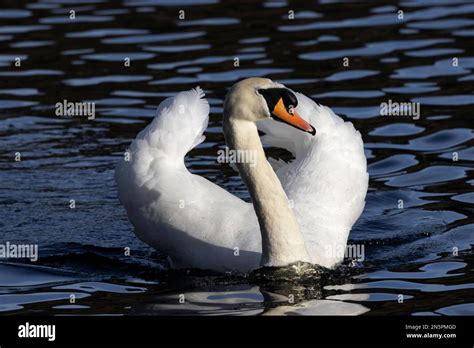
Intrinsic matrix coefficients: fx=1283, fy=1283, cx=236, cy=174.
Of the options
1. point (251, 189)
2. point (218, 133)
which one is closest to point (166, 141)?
point (251, 189)

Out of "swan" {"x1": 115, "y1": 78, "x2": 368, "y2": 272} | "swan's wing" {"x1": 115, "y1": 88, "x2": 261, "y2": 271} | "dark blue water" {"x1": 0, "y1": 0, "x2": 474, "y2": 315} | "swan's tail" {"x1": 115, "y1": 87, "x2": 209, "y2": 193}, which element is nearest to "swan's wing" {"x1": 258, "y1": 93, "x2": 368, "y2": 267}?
"swan" {"x1": 115, "y1": 78, "x2": 368, "y2": 272}

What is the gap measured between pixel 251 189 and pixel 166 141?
3.61ft

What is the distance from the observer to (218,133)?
14875 mm

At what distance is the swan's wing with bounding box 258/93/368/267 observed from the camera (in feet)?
35.2

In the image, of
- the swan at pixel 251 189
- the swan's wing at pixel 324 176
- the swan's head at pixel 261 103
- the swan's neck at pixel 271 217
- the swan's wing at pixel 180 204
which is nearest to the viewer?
the swan's head at pixel 261 103

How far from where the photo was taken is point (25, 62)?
17.5 m

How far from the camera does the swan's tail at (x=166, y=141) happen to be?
1075cm

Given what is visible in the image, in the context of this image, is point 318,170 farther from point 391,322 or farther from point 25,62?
point 25,62

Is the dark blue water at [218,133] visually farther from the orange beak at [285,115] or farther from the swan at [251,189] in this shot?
the orange beak at [285,115]

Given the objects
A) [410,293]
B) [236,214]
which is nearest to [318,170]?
[236,214]

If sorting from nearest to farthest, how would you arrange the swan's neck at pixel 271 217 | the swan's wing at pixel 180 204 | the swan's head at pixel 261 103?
the swan's head at pixel 261 103
the swan's neck at pixel 271 217
the swan's wing at pixel 180 204

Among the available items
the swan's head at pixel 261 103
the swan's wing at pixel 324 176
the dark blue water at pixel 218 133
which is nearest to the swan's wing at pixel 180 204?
the dark blue water at pixel 218 133

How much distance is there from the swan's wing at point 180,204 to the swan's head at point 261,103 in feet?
3.54

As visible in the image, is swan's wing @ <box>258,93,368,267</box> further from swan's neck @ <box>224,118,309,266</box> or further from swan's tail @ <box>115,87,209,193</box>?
swan's tail @ <box>115,87,209,193</box>
